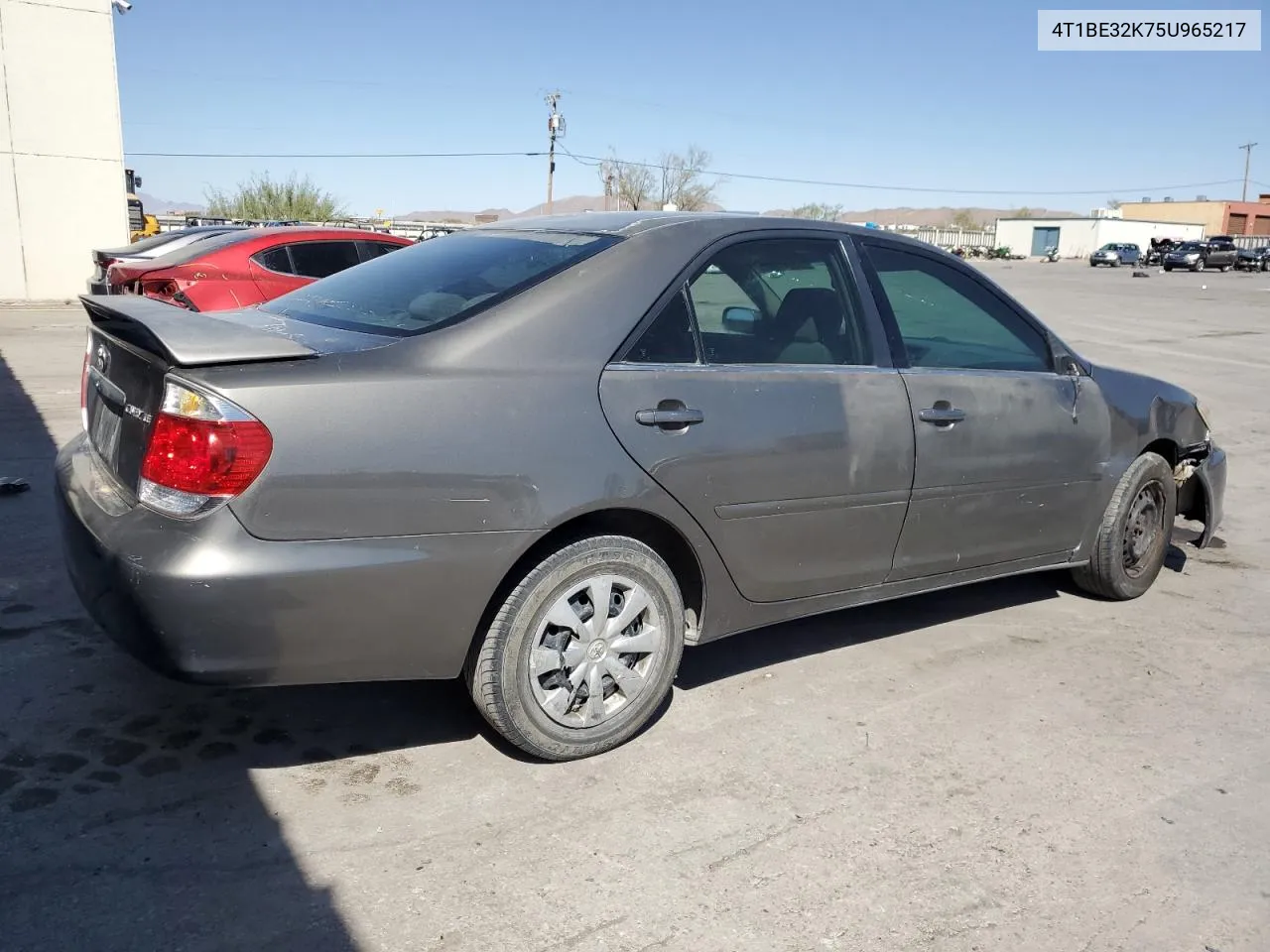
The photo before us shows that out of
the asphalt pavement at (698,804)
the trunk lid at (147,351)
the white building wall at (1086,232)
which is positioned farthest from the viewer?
the white building wall at (1086,232)

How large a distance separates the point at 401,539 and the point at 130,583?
2.26ft

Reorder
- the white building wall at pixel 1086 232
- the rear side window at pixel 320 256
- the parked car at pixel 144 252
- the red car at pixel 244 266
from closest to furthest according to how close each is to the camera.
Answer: the red car at pixel 244 266 < the rear side window at pixel 320 256 < the parked car at pixel 144 252 < the white building wall at pixel 1086 232

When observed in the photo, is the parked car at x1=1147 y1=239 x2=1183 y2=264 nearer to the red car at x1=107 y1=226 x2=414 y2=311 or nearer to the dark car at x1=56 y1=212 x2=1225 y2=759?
the red car at x1=107 y1=226 x2=414 y2=311

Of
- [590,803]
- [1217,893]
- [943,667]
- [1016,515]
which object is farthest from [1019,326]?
[590,803]

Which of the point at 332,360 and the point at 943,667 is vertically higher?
the point at 332,360

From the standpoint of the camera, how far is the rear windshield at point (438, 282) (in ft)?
10.9

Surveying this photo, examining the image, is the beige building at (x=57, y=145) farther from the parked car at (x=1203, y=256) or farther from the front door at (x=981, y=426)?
the parked car at (x=1203, y=256)

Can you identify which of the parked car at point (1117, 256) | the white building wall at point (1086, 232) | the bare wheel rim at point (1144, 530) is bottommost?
the bare wheel rim at point (1144, 530)

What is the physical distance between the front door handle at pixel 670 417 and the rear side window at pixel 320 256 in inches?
307

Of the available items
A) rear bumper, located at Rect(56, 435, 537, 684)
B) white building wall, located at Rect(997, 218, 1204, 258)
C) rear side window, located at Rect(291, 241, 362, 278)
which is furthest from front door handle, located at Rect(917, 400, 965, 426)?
white building wall, located at Rect(997, 218, 1204, 258)

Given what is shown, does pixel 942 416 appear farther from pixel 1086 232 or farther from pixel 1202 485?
pixel 1086 232

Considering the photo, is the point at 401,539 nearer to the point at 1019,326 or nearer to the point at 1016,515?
the point at 1016,515

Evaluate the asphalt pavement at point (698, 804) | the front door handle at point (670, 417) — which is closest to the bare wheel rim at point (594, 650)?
the asphalt pavement at point (698, 804)

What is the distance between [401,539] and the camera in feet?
9.43
